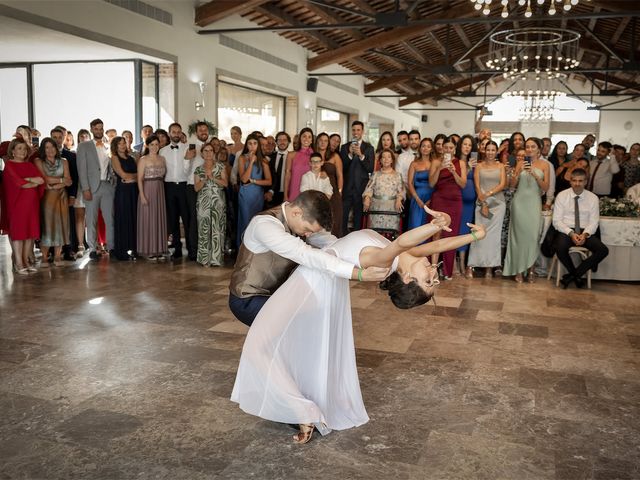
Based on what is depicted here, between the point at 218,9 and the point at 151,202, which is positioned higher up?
the point at 218,9

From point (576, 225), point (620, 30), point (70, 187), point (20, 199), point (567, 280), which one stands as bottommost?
point (567, 280)

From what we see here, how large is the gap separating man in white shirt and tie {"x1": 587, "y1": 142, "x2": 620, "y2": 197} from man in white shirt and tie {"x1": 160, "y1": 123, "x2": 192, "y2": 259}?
534cm

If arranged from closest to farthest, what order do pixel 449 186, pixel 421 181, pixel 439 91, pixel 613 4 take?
pixel 449 186, pixel 421 181, pixel 613 4, pixel 439 91

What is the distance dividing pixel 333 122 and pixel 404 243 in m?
16.9

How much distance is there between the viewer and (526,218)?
6.23m

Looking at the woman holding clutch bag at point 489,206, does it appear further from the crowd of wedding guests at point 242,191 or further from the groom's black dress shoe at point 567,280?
the groom's black dress shoe at point 567,280

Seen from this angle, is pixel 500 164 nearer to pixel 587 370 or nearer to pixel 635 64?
pixel 587 370

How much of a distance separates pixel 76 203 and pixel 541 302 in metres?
5.05

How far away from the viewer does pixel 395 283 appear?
2400 millimetres

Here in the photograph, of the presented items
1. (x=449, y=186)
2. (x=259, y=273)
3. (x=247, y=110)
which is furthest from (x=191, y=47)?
(x=259, y=273)

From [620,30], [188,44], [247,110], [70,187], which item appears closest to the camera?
[70,187]

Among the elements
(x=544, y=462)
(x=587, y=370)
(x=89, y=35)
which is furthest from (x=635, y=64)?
(x=544, y=462)

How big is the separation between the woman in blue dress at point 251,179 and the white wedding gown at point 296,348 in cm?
442

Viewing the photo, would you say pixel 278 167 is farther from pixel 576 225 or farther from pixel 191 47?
pixel 191 47
